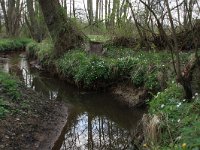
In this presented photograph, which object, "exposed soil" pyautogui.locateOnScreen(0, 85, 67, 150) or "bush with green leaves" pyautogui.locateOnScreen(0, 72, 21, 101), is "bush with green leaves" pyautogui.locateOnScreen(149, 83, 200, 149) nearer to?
"exposed soil" pyautogui.locateOnScreen(0, 85, 67, 150)

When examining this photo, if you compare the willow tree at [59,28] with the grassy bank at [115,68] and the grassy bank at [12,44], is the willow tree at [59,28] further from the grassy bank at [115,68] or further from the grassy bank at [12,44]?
the grassy bank at [12,44]

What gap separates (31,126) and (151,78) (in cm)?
378

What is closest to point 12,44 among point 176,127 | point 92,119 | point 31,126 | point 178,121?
point 92,119

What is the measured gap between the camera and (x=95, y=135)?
8.02m

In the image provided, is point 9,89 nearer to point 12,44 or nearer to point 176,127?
point 176,127

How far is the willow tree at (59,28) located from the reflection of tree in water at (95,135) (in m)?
6.88

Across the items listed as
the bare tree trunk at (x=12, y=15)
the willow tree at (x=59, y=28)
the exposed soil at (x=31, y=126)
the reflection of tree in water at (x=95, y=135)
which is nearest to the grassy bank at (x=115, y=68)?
the willow tree at (x=59, y=28)

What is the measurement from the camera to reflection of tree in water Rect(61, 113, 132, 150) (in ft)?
24.0

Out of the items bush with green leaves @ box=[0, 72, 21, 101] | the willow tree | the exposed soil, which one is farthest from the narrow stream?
the willow tree

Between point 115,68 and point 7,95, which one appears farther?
point 115,68

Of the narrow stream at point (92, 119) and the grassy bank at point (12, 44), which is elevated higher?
the grassy bank at point (12, 44)

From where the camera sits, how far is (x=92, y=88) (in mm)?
11852

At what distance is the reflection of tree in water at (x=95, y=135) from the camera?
7.33 meters

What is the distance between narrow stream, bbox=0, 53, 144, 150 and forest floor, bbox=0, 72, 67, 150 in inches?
10.5
